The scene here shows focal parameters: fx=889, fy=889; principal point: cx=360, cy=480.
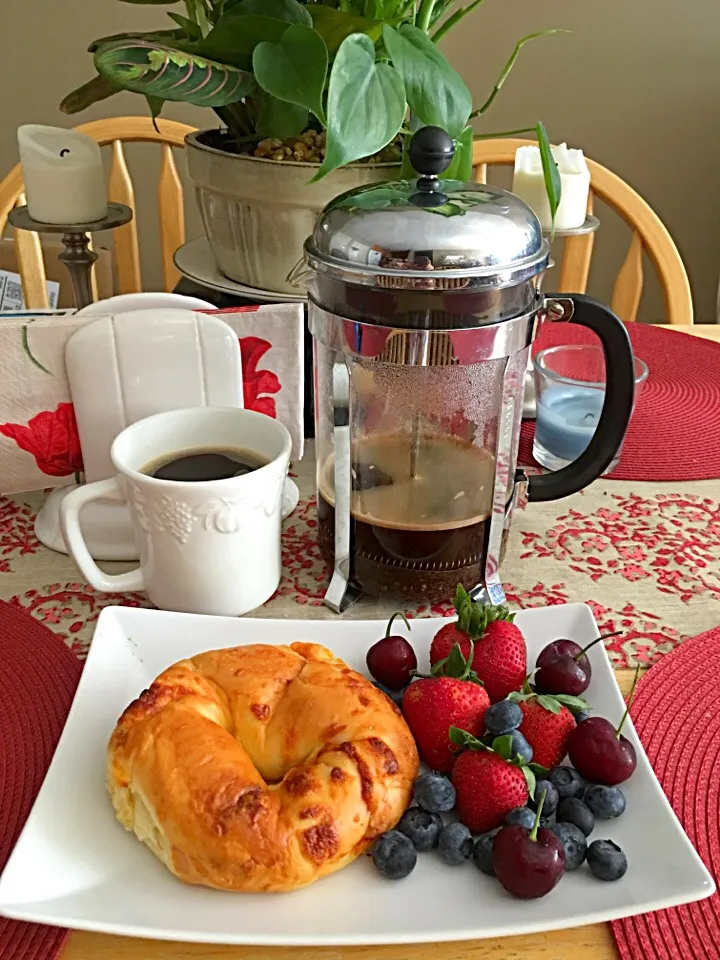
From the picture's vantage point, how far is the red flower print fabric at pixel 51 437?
2.27 ft

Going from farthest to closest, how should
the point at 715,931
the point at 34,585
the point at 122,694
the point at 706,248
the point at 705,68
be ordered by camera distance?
the point at 706,248 < the point at 705,68 < the point at 34,585 < the point at 122,694 < the point at 715,931

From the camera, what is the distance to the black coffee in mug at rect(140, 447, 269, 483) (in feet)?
2.10

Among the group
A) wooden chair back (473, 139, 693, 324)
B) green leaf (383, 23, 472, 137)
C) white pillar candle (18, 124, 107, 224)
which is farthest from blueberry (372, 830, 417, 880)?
wooden chair back (473, 139, 693, 324)

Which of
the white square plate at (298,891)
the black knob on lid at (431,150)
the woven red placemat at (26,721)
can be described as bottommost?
the woven red placemat at (26,721)

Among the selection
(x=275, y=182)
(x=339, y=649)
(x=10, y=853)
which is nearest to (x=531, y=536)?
(x=339, y=649)

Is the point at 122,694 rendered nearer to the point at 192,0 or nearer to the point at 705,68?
the point at 192,0

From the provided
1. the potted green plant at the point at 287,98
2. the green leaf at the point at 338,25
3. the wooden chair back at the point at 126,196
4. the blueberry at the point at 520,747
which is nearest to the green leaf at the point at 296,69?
the potted green plant at the point at 287,98

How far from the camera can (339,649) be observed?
0.59 metres

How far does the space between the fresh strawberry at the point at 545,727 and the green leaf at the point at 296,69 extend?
41cm

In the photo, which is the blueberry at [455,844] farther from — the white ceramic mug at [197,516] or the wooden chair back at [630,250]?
the wooden chair back at [630,250]

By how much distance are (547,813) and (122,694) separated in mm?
259

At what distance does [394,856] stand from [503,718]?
0.10 meters

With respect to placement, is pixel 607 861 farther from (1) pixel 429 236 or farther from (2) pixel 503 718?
(1) pixel 429 236

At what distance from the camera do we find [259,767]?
0.49m
